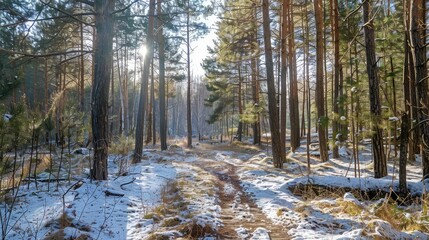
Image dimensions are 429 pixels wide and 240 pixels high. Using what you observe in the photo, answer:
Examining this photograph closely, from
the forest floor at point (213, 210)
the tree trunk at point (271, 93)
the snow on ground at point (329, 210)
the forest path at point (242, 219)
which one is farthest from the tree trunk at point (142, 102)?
the snow on ground at point (329, 210)

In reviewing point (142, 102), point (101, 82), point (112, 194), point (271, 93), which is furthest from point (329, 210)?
point (142, 102)

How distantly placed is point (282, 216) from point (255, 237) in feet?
3.56

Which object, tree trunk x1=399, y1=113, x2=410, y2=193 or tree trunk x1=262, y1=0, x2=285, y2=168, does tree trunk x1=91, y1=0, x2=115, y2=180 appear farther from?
tree trunk x1=399, y1=113, x2=410, y2=193

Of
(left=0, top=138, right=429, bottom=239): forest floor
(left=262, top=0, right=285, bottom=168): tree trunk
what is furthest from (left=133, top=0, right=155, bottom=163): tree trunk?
(left=262, top=0, right=285, bottom=168): tree trunk

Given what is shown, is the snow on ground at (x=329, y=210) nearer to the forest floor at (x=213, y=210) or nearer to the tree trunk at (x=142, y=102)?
the forest floor at (x=213, y=210)

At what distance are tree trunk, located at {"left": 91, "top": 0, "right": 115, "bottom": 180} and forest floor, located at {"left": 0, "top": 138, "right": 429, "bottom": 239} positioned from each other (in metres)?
0.84

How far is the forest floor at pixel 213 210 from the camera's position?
12.6 ft

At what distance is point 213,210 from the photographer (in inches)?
201

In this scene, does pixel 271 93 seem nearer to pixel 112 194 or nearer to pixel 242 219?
pixel 242 219

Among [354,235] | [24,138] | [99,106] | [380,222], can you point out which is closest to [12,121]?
[24,138]

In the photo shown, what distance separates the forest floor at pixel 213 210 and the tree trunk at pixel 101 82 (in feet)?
2.76

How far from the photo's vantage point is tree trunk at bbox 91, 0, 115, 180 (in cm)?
603

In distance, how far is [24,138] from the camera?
18.0 feet

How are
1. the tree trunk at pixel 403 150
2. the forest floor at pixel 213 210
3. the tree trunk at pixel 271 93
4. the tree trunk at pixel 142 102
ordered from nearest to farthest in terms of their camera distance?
1. the forest floor at pixel 213 210
2. the tree trunk at pixel 403 150
3. the tree trunk at pixel 271 93
4. the tree trunk at pixel 142 102
